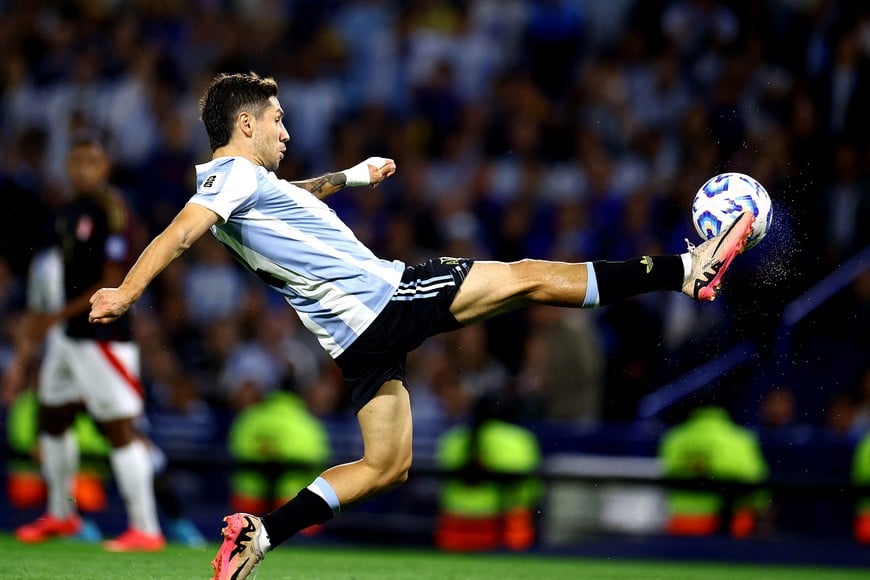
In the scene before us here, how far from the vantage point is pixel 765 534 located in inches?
404

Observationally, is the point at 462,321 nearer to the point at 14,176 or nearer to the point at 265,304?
the point at 265,304

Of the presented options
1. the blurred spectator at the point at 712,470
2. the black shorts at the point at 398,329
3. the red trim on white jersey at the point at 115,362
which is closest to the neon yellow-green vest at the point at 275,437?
the red trim on white jersey at the point at 115,362

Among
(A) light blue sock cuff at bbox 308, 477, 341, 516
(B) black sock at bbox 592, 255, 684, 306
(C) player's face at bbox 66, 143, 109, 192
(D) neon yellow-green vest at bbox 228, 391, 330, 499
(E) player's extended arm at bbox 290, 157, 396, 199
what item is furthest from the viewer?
(D) neon yellow-green vest at bbox 228, 391, 330, 499

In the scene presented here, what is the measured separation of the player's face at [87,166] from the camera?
8.59m

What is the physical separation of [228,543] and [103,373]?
3.12 meters

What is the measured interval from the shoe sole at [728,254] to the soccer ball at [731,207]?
35mm

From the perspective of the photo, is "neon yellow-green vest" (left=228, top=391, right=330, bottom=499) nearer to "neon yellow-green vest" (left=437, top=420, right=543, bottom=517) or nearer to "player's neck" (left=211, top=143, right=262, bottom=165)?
"neon yellow-green vest" (left=437, top=420, right=543, bottom=517)

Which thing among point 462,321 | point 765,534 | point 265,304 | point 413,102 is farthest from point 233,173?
point 413,102

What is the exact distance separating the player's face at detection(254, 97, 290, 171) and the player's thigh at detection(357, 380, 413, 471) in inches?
43.6

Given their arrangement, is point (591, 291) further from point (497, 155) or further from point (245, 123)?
point (497, 155)

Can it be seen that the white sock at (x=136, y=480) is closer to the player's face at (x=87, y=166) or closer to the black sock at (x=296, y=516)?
the player's face at (x=87, y=166)

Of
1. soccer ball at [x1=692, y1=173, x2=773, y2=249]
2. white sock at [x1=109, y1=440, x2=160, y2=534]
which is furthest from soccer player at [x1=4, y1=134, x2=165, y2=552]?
soccer ball at [x1=692, y1=173, x2=773, y2=249]

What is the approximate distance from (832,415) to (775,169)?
79.7 inches

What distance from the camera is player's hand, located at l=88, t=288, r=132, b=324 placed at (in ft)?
16.8
